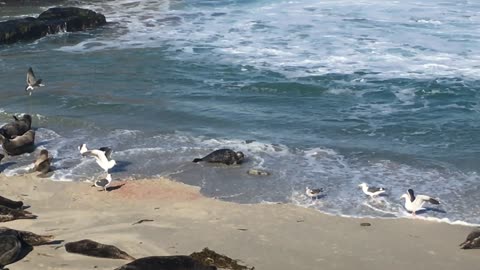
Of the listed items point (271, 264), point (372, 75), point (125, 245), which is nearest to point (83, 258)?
point (125, 245)

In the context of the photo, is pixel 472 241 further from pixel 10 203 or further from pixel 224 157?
pixel 10 203

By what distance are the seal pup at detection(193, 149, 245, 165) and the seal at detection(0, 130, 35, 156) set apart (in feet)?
11.0

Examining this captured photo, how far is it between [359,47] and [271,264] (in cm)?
1611

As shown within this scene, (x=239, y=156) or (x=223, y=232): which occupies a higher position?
(x=223, y=232)

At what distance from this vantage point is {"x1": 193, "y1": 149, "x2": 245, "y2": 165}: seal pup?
12758mm

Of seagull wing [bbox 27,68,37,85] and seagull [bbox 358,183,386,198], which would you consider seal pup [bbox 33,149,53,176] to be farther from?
seagull [bbox 358,183,386,198]

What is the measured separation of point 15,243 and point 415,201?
5.51 metres

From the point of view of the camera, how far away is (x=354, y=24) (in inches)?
1129

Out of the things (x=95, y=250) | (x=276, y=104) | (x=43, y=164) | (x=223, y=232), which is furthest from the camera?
(x=276, y=104)

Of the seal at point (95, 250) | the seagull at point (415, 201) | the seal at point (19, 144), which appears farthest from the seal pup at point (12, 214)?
the seagull at point (415, 201)

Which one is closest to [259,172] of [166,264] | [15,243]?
[166,264]

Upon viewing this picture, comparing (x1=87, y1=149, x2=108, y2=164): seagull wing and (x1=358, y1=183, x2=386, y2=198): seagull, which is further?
(x1=87, y1=149, x2=108, y2=164): seagull wing

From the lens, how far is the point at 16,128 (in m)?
14.3

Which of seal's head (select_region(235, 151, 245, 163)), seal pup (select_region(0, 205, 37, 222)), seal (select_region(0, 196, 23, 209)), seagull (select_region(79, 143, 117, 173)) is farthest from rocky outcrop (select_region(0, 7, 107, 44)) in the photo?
seal pup (select_region(0, 205, 37, 222))
